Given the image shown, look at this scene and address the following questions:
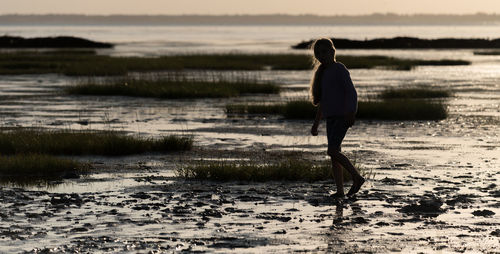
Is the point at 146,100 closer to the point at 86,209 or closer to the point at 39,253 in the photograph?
the point at 86,209

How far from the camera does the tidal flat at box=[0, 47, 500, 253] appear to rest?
387 inches

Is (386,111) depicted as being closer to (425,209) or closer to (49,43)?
(425,209)

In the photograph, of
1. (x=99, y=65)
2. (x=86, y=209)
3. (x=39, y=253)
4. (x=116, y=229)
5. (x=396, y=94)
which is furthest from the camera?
(x=99, y=65)

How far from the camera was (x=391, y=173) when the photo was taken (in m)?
15.2

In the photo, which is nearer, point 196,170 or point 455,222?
point 455,222

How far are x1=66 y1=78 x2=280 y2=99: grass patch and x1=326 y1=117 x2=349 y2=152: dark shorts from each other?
22.5 m

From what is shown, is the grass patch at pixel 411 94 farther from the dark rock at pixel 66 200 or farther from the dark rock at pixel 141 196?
the dark rock at pixel 66 200

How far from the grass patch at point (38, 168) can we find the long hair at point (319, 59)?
15.3 ft

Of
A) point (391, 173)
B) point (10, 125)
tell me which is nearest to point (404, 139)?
point (391, 173)

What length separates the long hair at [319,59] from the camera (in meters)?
12.1

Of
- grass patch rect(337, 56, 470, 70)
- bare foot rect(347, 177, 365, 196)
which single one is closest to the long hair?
bare foot rect(347, 177, 365, 196)

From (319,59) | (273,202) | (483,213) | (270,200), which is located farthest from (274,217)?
(483,213)

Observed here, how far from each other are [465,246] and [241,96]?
26.3 meters

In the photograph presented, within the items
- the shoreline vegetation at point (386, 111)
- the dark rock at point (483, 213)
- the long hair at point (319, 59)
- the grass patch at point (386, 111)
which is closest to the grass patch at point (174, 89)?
the shoreline vegetation at point (386, 111)
